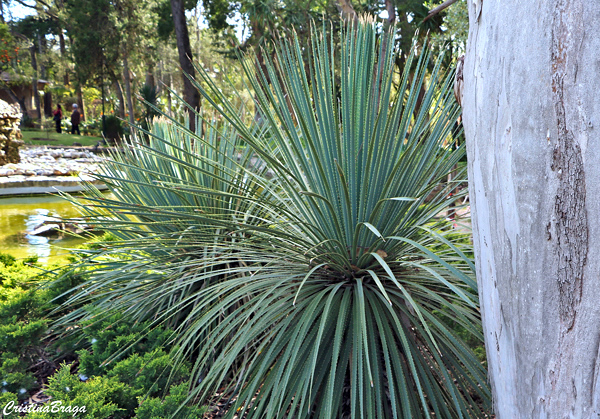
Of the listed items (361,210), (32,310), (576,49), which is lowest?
(32,310)

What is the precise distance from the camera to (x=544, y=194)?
3.55 ft

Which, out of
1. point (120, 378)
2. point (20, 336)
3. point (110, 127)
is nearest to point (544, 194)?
point (120, 378)

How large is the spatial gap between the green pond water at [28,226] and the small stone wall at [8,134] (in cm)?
329

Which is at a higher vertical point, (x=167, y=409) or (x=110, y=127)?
(x=110, y=127)

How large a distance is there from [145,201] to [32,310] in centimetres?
103

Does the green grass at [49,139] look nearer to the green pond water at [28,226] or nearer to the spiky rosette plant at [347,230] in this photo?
the green pond water at [28,226]

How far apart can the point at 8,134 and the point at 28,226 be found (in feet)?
18.6

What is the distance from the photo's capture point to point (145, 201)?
9.96 ft

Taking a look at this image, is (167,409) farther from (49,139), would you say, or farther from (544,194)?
(49,139)

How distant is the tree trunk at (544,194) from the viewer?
1027 mm

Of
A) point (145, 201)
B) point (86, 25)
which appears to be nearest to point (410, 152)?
point (145, 201)

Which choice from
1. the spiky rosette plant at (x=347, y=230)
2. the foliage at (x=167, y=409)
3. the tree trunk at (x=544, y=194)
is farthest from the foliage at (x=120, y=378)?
the tree trunk at (x=544, y=194)

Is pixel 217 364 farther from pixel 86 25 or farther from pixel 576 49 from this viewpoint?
pixel 86 25

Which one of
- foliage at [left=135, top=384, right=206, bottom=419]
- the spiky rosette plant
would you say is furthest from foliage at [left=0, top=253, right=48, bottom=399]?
the spiky rosette plant
